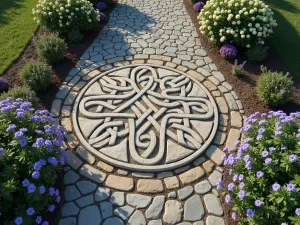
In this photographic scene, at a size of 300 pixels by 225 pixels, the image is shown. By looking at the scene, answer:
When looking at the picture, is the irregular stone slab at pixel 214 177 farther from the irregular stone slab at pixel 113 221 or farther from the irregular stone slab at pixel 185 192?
the irregular stone slab at pixel 113 221

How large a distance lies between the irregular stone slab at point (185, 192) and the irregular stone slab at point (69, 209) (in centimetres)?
133

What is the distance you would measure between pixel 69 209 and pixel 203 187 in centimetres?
177

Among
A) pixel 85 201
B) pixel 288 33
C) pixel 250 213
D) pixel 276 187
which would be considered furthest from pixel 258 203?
pixel 288 33

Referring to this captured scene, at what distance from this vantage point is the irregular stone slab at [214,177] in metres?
3.97

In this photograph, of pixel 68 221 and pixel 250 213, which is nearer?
pixel 250 213

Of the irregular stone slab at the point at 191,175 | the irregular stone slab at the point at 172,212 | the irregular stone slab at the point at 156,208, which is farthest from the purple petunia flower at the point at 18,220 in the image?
the irregular stone slab at the point at 191,175

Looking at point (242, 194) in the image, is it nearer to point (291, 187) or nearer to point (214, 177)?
point (291, 187)

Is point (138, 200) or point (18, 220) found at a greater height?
point (18, 220)

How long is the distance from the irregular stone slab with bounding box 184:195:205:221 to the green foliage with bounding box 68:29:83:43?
4.55 metres

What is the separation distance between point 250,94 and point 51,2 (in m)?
4.83

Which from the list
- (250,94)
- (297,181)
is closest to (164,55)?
(250,94)

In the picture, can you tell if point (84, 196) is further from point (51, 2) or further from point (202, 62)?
point (51, 2)

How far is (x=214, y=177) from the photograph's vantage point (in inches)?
159

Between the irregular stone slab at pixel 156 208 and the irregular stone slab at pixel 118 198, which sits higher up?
the irregular stone slab at pixel 156 208
